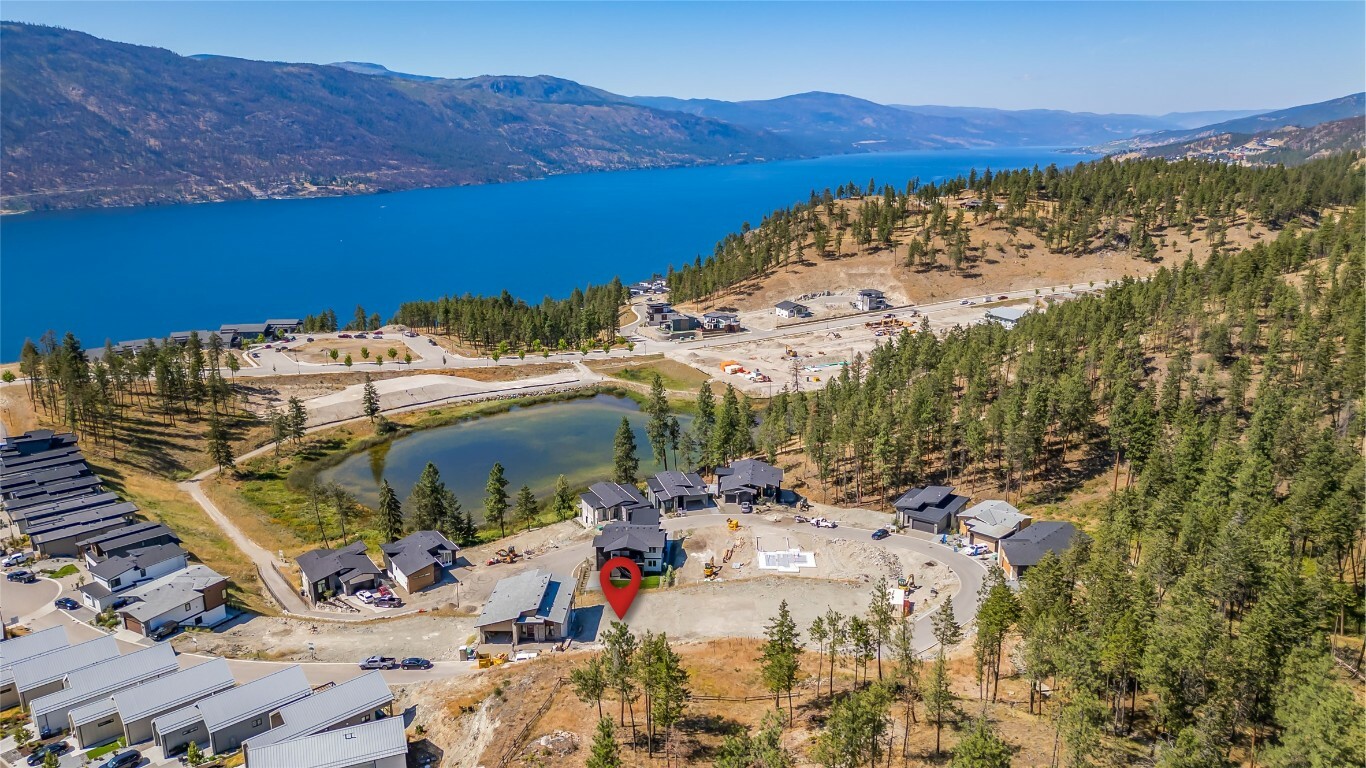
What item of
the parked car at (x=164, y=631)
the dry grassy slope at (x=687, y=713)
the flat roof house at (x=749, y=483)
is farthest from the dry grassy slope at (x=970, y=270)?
the parked car at (x=164, y=631)

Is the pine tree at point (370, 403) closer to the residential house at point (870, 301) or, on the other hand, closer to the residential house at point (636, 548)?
the residential house at point (636, 548)


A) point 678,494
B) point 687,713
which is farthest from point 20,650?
point 678,494

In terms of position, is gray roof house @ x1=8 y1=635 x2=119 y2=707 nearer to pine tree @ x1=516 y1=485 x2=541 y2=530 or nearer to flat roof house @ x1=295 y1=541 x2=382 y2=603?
flat roof house @ x1=295 y1=541 x2=382 y2=603

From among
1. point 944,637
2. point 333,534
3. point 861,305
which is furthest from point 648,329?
point 944,637

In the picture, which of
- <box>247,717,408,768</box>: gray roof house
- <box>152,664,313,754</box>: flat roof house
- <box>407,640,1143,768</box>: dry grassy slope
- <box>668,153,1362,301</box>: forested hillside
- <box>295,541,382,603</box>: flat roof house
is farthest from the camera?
<box>668,153,1362,301</box>: forested hillside

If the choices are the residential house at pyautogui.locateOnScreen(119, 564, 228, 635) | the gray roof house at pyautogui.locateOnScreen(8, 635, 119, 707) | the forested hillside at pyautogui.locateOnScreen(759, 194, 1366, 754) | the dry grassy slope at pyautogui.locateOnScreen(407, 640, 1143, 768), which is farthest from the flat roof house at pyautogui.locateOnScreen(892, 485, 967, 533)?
the gray roof house at pyautogui.locateOnScreen(8, 635, 119, 707)
